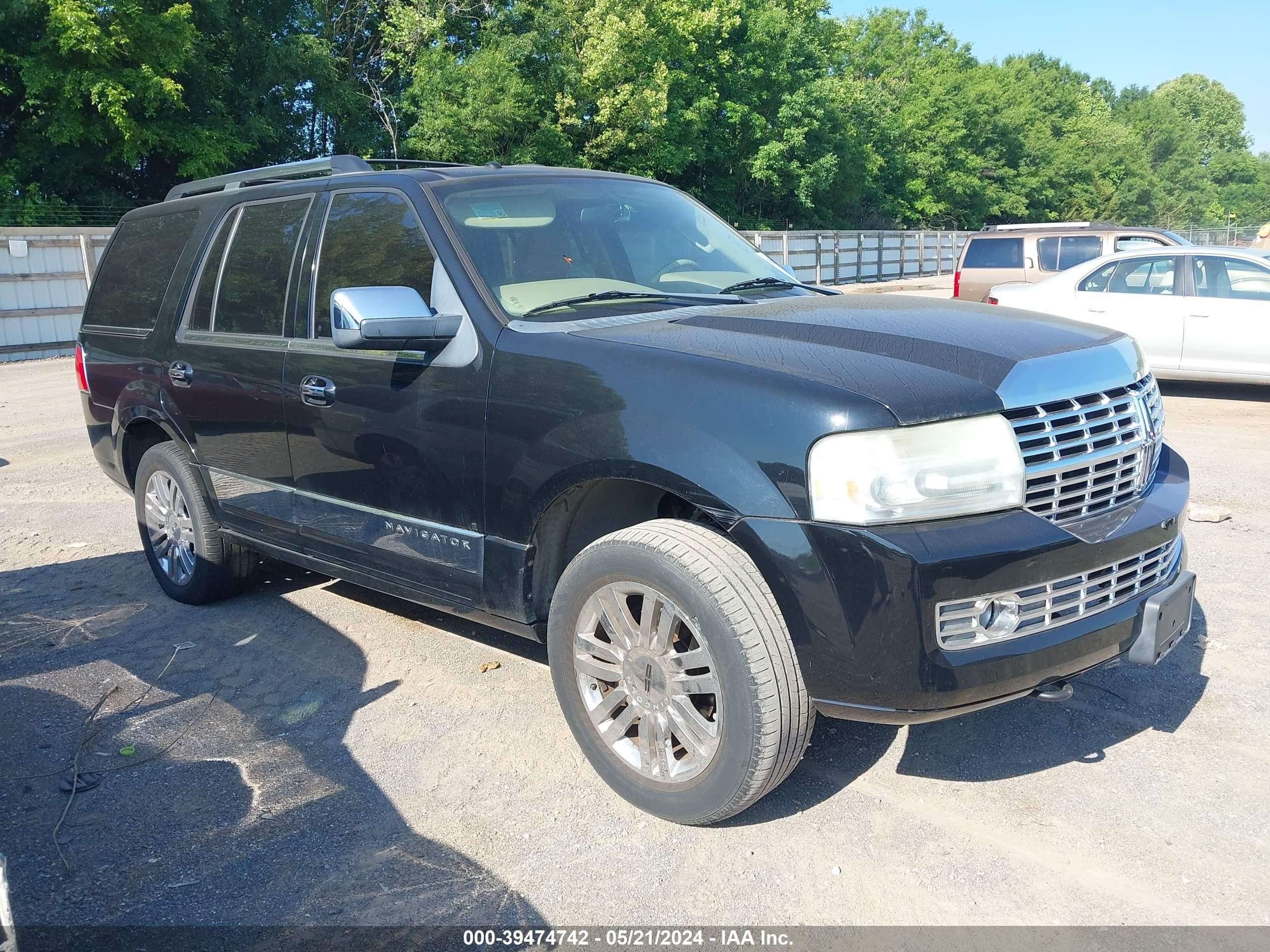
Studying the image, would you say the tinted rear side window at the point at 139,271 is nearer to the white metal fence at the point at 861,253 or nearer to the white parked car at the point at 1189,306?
the white parked car at the point at 1189,306

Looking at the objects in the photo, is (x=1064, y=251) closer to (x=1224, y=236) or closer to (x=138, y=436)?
(x=138, y=436)

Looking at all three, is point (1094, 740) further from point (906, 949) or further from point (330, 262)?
point (330, 262)

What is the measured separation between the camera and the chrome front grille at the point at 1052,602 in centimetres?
275

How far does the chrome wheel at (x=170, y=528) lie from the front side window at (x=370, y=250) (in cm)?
158

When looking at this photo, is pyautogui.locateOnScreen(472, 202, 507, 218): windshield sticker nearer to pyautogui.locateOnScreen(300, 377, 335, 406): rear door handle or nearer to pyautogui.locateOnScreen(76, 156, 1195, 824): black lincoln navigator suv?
pyautogui.locateOnScreen(76, 156, 1195, 824): black lincoln navigator suv

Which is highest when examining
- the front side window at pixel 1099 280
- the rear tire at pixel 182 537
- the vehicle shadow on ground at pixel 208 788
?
the front side window at pixel 1099 280

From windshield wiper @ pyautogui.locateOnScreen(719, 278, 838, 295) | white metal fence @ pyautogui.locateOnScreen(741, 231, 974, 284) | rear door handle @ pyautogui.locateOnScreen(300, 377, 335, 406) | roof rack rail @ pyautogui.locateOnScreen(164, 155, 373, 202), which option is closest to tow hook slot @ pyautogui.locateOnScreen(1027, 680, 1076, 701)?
windshield wiper @ pyautogui.locateOnScreen(719, 278, 838, 295)

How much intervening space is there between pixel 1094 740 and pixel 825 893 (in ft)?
4.40

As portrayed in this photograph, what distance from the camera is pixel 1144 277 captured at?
438 inches

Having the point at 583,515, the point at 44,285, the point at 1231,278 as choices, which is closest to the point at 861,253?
the point at 44,285

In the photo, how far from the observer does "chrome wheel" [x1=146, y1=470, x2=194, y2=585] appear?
5281mm

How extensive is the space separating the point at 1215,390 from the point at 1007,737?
381 inches

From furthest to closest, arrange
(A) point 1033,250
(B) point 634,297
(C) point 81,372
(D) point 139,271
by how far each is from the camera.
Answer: (A) point 1033,250, (C) point 81,372, (D) point 139,271, (B) point 634,297

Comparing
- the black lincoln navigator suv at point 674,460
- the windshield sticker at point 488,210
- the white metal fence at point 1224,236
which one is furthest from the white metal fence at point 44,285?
the white metal fence at point 1224,236
